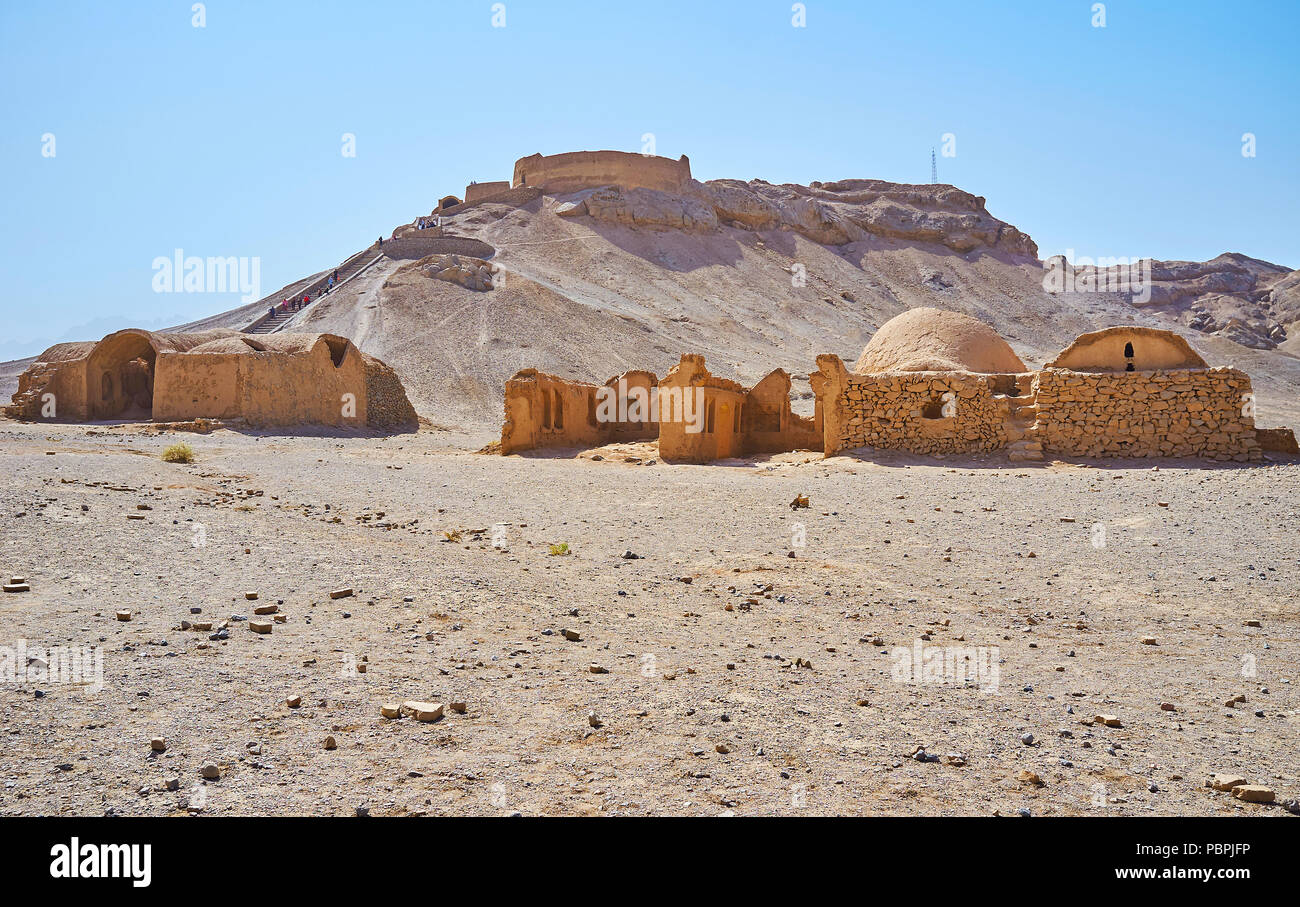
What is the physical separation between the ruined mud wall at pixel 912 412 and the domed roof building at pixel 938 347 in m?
1.37

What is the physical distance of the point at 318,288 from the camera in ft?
157

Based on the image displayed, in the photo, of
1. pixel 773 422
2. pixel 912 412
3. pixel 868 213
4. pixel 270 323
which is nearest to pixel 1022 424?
pixel 912 412

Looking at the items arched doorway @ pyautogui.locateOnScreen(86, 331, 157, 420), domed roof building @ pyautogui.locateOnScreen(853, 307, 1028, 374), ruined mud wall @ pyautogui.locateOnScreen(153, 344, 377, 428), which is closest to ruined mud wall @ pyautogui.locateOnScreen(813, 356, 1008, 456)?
domed roof building @ pyautogui.locateOnScreen(853, 307, 1028, 374)

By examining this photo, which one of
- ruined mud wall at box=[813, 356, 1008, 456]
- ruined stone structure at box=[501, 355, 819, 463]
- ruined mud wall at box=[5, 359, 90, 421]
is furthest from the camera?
ruined mud wall at box=[5, 359, 90, 421]

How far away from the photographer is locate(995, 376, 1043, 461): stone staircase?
53.6ft

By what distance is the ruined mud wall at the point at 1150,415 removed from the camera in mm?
15727

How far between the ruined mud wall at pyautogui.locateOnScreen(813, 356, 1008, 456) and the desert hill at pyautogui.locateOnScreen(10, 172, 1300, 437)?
16651 mm

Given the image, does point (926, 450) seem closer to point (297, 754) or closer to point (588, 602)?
point (588, 602)

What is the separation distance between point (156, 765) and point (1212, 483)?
1264 cm

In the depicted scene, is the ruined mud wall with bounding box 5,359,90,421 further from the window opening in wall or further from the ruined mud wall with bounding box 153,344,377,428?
the window opening in wall

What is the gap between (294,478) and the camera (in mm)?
12867

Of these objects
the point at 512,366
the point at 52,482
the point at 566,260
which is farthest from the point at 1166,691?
the point at 566,260

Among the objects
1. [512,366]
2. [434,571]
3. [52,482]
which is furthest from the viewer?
[512,366]

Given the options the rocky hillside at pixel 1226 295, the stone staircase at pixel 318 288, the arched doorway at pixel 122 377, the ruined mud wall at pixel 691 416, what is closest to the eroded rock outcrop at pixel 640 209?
the stone staircase at pixel 318 288
